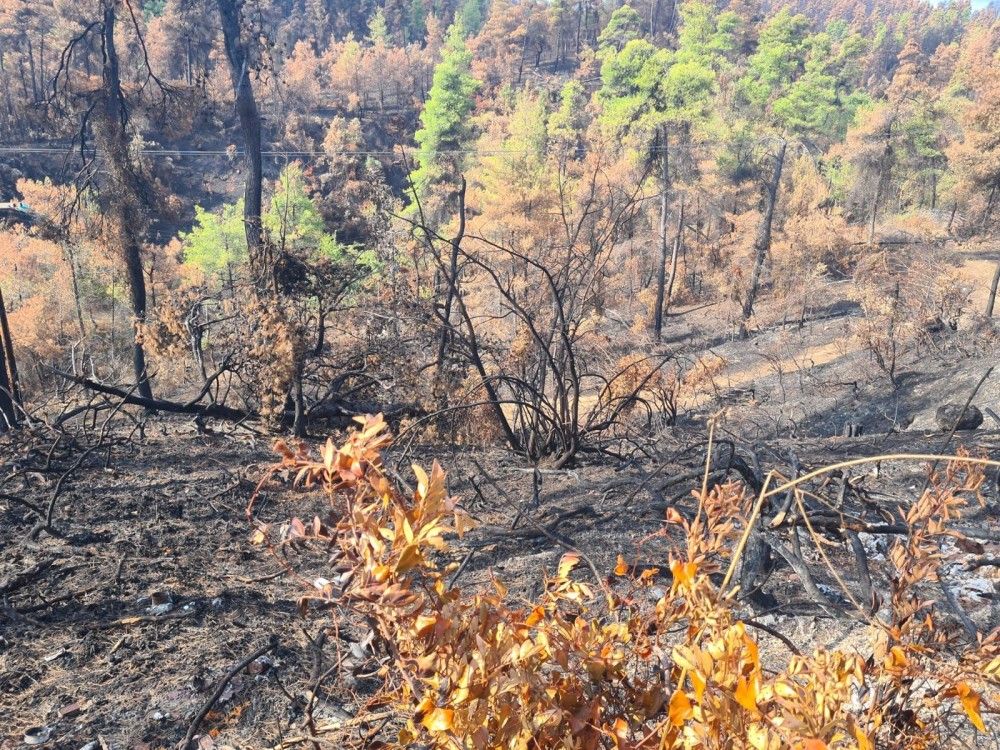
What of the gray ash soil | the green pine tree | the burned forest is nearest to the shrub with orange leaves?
the burned forest

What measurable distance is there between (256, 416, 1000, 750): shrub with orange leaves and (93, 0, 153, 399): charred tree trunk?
10.0 metres

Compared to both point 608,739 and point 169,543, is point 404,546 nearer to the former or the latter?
point 608,739

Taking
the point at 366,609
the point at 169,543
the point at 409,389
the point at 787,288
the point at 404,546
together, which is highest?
the point at 404,546

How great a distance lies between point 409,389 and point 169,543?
3279 mm

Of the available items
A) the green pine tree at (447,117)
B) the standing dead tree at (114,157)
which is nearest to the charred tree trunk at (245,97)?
the standing dead tree at (114,157)

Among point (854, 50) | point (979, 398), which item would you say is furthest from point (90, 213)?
point (854, 50)

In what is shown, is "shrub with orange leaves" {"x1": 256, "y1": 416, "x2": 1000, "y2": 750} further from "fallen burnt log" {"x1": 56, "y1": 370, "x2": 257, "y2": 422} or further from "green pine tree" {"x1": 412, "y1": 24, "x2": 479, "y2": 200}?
"green pine tree" {"x1": 412, "y1": 24, "x2": 479, "y2": 200}

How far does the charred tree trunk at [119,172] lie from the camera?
10.2 m

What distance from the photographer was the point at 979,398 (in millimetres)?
11758

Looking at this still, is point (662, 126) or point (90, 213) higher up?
point (662, 126)

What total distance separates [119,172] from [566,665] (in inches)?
460

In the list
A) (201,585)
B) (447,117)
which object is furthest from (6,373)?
(447,117)

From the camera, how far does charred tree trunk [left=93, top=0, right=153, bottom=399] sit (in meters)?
10.2

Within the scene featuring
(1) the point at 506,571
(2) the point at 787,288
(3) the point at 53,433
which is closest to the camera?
(1) the point at 506,571
